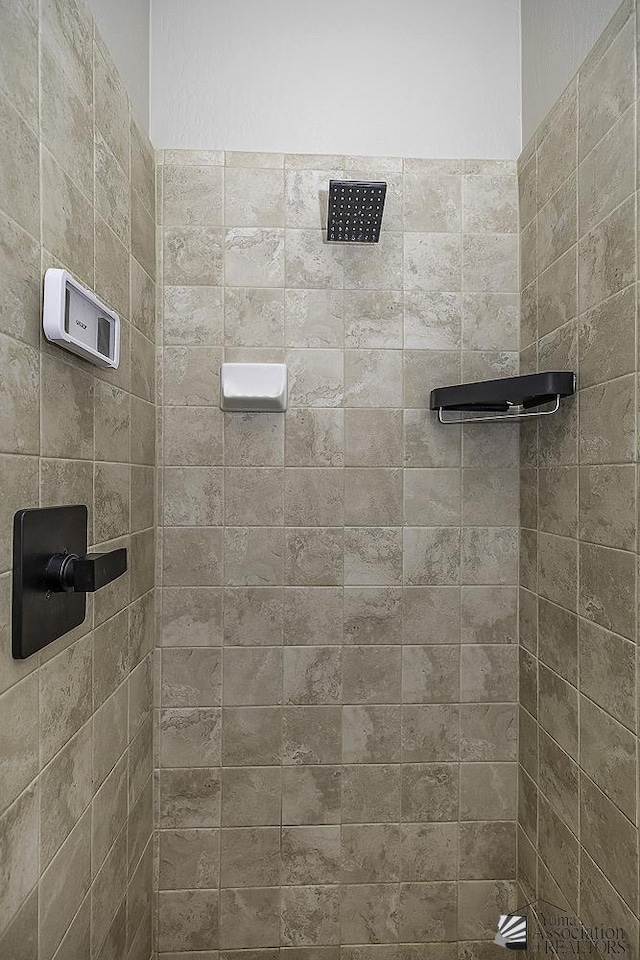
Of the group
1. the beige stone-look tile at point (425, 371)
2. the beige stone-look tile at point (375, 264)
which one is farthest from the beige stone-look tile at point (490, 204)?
the beige stone-look tile at point (425, 371)

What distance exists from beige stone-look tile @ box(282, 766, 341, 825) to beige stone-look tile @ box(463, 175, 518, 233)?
59.5 inches

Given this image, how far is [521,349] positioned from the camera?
179 cm

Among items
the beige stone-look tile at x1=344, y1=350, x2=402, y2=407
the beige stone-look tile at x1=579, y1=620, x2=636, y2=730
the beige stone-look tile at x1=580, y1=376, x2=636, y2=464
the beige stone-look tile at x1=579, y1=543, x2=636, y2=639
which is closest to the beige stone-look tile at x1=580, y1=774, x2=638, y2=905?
the beige stone-look tile at x1=579, y1=620, x2=636, y2=730

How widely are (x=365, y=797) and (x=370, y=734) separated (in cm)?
17

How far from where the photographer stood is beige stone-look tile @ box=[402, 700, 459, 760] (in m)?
1.79

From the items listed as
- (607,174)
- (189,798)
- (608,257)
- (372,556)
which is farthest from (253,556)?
(607,174)

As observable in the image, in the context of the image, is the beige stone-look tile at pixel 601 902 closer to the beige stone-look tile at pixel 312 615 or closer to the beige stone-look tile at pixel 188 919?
the beige stone-look tile at pixel 312 615

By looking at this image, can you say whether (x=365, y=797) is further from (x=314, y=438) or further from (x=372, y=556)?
(x=314, y=438)

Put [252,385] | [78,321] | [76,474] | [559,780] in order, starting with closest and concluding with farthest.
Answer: [78,321] → [76,474] → [559,780] → [252,385]

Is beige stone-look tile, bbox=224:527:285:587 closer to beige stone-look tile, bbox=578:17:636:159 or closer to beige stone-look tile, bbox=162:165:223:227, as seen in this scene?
beige stone-look tile, bbox=162:165:223:227

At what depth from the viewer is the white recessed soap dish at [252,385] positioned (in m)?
1.70

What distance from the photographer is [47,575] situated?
3.33 feet

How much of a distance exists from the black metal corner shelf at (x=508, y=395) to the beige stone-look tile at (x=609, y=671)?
0.49m

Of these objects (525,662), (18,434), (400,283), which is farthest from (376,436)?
(18,434)
